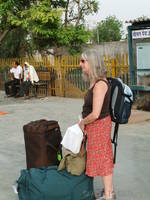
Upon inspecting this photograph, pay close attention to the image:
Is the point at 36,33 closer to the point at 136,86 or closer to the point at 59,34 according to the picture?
the point at 59,34

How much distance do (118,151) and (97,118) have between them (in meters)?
2.79

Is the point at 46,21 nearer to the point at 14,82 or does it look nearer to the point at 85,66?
the point at 14,82

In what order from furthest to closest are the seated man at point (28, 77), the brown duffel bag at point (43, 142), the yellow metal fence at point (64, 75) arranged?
1. the seated man at point (28, 77)
2. the yellow metal fence at point (64, 75)
3. the brown duffel bag at point (43, 142)

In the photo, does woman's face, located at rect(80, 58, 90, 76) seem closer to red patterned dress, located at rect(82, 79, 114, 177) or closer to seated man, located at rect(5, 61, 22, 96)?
red patterned dress, located at rect(82, 79, 114, 177)

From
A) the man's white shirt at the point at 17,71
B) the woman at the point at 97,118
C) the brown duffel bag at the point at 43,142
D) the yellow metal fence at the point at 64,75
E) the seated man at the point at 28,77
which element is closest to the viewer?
the woman at the point at 97,118

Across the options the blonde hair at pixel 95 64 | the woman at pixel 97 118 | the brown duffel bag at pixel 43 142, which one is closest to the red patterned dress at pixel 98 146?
the woman at pixel 97 118

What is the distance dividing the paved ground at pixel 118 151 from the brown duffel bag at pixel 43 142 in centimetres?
53

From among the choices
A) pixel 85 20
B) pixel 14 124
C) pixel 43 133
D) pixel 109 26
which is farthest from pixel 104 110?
pixel 109 26

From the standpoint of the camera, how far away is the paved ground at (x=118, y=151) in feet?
15.4

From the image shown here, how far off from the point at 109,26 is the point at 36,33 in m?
30.8

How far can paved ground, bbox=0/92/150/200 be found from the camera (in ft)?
15.4

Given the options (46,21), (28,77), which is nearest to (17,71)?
(28,77)

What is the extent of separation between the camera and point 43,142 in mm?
4559

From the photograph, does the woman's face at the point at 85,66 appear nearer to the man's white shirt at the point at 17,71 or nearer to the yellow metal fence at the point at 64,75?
the yellow metal fence at the point at 64,75
